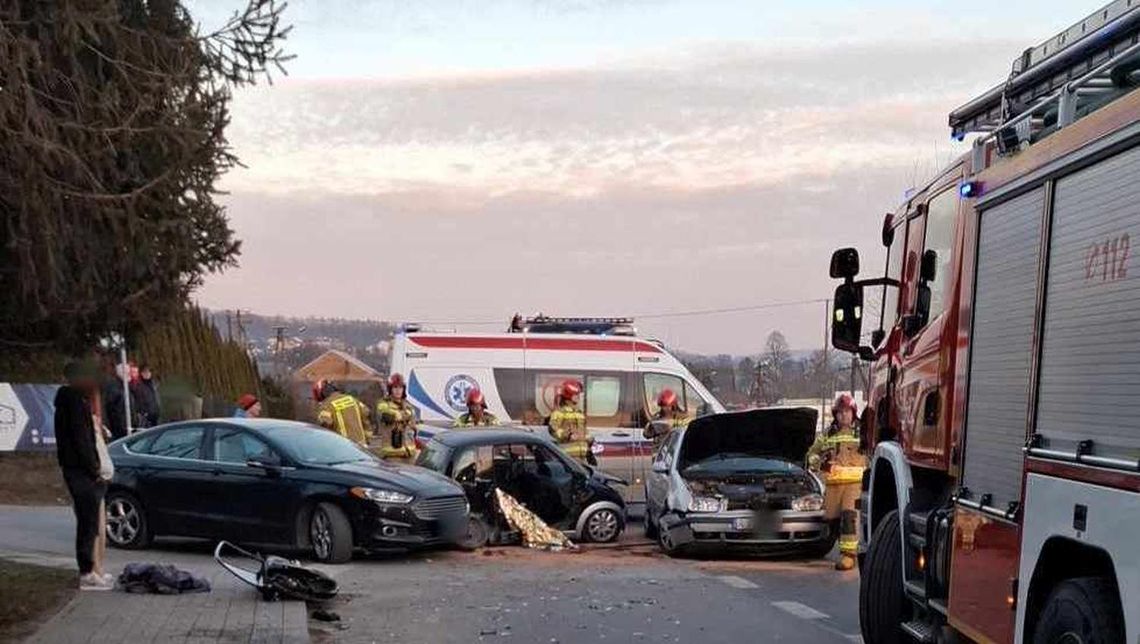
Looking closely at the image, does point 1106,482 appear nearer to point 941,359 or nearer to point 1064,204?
point 1064,204

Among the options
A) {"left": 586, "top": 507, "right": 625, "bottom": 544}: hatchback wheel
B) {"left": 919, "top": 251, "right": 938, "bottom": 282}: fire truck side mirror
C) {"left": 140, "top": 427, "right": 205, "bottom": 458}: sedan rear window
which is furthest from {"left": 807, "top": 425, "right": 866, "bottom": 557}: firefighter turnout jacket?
{"left": 140, "top": 427, "right": 205, "bottom": 458}: sedan rear window

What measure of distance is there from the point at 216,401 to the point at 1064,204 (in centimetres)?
2864

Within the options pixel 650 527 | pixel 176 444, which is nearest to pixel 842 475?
pixel 650 527

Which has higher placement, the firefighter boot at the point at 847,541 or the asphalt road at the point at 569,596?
the firefighter boot at the point at 847,541

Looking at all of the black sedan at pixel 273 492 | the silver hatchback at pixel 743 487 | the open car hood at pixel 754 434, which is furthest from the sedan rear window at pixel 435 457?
the open car hood at pixel 754 434

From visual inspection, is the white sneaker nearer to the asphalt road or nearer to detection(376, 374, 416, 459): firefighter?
the asphalt road

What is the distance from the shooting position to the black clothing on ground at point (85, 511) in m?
10.3

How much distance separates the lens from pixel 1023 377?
5672 mm

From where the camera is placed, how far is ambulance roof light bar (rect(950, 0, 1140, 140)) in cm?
565

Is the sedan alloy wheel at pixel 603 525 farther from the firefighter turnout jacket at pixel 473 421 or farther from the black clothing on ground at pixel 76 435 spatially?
the black clothing on ground at pixel 76 435

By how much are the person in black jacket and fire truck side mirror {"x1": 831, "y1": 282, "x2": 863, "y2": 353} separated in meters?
5.93

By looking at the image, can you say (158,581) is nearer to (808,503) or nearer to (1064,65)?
(808,503)

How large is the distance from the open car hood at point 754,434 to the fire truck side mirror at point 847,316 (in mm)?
5700

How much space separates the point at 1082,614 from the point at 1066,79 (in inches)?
112
